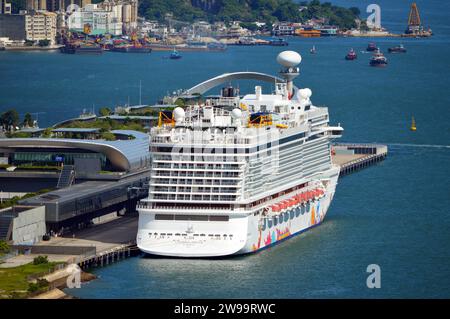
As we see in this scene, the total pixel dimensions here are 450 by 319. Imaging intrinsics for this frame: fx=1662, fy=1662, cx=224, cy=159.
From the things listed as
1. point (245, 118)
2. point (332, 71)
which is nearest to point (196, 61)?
point (332, 71)

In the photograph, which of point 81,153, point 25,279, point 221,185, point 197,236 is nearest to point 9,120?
point 81,153

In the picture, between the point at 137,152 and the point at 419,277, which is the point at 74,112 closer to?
the point at 137,152

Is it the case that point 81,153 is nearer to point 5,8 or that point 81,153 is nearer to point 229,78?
point 229,78

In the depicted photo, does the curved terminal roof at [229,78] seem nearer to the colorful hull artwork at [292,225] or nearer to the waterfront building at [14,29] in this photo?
the colorful hull artwork at [292,225]

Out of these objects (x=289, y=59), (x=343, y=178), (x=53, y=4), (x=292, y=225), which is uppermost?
(x=289, y=59)

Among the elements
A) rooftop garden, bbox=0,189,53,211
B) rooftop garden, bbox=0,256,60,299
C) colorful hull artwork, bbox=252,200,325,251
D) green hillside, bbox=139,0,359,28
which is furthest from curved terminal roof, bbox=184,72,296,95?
green hillside, bbox=139,0,359,28

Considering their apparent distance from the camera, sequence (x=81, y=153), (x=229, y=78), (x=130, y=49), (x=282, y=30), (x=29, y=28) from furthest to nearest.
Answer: (x=282, y=30), (x=29, y=28), (x=130, y=49), (x=229, y=78), (x=81, y=153)

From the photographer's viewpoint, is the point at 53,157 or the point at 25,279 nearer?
the point at 25,279

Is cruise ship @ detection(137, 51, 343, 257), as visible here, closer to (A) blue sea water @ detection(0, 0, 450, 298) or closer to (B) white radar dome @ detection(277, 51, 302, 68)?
(A) blue sea water @ detection(0, 0, 450, 298)
